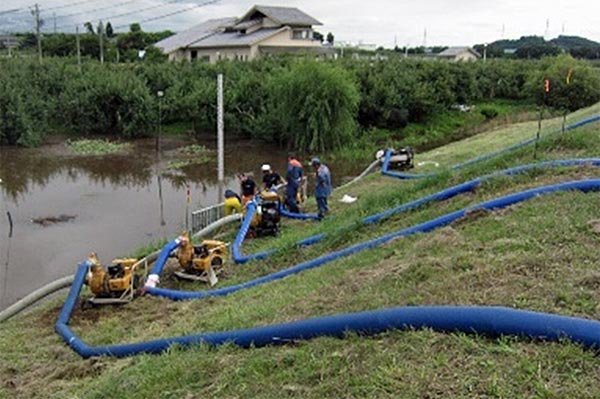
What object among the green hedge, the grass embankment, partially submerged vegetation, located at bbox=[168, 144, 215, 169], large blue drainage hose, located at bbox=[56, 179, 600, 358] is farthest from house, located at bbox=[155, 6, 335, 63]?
large blue drainage hose, located at bbox=[56, 179, 600, 358]

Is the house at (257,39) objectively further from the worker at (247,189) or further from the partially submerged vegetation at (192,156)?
the worker at (247,189)

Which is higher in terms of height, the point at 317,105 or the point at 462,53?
the point at 462,53

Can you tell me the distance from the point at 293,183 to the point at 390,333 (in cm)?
845

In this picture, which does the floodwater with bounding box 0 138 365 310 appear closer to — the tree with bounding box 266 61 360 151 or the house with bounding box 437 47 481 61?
the tree with bounding box 266 61 360 151

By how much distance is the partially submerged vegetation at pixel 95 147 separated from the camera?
95.1 ft

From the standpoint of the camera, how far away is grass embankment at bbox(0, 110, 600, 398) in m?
4.03

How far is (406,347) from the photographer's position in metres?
4.43

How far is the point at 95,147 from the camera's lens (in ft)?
98.3

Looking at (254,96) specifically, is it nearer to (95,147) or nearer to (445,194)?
(95,147)

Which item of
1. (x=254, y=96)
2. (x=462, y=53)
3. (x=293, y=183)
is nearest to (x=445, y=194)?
(x=293, y=183)

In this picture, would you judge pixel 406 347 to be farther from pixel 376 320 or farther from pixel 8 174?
pixel 8 174

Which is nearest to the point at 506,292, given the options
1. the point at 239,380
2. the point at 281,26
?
the point at 239,380

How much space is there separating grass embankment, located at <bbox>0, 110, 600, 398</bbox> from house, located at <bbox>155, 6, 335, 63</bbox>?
39830 millimetres

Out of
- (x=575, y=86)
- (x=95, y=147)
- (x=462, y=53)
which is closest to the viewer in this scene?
(x=95, y=147)
